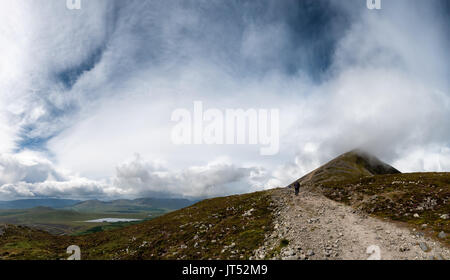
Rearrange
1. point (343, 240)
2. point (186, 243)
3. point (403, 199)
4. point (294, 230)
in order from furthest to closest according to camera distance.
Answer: point (403, 199)
point (186, 243)
point (294, 230)
point (343, 240)

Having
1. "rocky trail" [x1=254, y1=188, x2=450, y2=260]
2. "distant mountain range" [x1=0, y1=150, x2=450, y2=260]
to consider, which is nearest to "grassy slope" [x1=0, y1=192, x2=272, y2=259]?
"distant mountain range" [x1=0, y1=150, x2=450, y2=260]

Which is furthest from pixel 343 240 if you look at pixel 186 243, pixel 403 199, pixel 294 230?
pixel 403 199

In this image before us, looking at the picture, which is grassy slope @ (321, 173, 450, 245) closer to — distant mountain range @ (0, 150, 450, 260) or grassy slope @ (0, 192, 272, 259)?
distant mountain range @ (0, 150, 450, 260)

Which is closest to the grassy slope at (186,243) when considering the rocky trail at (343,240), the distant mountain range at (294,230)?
the distant mountain range at (294,230)

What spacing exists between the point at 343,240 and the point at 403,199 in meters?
21.1

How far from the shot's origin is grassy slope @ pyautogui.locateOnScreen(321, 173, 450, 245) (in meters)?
24.9

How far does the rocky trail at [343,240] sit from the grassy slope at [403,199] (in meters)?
2.80

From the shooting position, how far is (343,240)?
1973 centimetres

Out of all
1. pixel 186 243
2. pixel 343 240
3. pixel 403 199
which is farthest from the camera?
pixel 403 199

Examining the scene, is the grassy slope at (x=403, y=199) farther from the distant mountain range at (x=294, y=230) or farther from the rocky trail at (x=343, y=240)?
the rocky trail at (x=343, y=240)

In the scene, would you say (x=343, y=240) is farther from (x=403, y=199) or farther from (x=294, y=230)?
(x=403, y=199)
